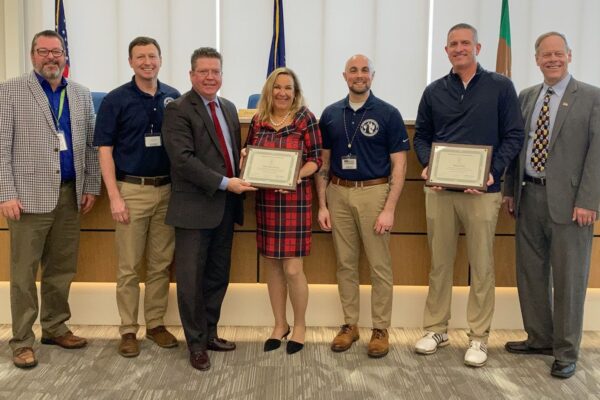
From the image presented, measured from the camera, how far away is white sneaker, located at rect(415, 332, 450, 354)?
115 inches

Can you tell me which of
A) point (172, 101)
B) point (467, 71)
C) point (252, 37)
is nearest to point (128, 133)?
point (172, 101)

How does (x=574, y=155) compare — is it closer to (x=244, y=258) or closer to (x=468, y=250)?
(x=468, y=250)

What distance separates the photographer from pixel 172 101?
2.73m

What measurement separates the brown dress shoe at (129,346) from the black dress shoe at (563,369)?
82.4 inches

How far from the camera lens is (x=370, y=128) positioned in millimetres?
2816

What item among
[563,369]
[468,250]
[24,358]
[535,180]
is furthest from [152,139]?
[563,369]

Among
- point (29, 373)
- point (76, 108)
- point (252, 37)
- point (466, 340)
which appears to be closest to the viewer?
point (29, 373)

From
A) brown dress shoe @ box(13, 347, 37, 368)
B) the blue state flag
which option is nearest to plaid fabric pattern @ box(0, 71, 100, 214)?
brown dress shoe @ box(13, 347, 37, 368)

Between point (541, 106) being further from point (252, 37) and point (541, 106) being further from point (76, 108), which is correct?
point (252, 37)

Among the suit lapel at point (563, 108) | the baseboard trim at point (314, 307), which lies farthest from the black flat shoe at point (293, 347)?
the suit lapel at point (563, 108)

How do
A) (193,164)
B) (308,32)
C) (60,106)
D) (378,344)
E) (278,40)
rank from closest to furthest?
(193,164), (60,106), (378,344), (278,40), (308,32)

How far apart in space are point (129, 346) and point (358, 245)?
1.33 metres

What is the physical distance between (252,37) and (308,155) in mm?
4028

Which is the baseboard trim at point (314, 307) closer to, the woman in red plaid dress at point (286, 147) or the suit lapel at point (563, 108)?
the woman in red plaid dress at point (286, 147)
